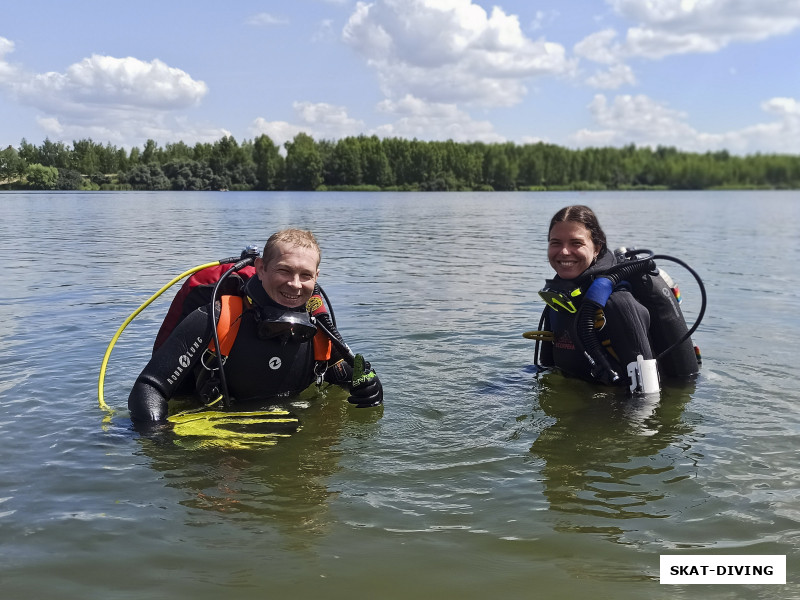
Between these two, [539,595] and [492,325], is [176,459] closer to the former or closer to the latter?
[539,595]

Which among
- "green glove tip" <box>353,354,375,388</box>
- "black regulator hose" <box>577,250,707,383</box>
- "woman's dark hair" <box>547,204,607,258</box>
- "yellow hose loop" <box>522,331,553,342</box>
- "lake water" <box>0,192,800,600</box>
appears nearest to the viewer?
"lake water" <box>0,192,800,600</box>

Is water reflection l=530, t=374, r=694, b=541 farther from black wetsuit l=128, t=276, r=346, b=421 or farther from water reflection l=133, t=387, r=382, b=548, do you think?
black wetsuit l=128, t=276, r=346, b=421

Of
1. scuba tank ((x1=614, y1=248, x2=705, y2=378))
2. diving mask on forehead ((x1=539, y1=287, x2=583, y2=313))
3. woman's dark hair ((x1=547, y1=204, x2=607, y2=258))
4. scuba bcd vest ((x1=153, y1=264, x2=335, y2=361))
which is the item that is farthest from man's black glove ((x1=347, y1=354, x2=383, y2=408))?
scuba tank ((x1=614, y1=248, x2=705, y2=378))

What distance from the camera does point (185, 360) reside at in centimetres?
466

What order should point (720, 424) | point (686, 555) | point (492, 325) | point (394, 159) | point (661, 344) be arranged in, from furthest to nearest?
point (394, 159) < point (492, 325) < point (661, 344) < point (720, 424) < point (686, 555)

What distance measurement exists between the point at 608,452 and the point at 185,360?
2785mm

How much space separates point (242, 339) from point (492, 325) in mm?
4742

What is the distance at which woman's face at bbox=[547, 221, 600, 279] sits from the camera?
563cm

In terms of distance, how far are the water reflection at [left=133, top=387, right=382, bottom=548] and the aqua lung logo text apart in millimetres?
338

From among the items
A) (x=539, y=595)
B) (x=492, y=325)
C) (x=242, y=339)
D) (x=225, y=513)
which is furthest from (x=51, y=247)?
(x=539, y=595)

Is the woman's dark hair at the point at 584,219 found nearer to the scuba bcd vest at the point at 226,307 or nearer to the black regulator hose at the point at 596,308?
the black regulator hose at the point at 596,308

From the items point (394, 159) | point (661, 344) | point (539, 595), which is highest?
point (394, 159)

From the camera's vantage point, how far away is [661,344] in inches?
234

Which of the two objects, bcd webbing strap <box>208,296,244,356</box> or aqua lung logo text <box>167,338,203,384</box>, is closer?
aqua lung logo text <box>167,338,203,384</box>
